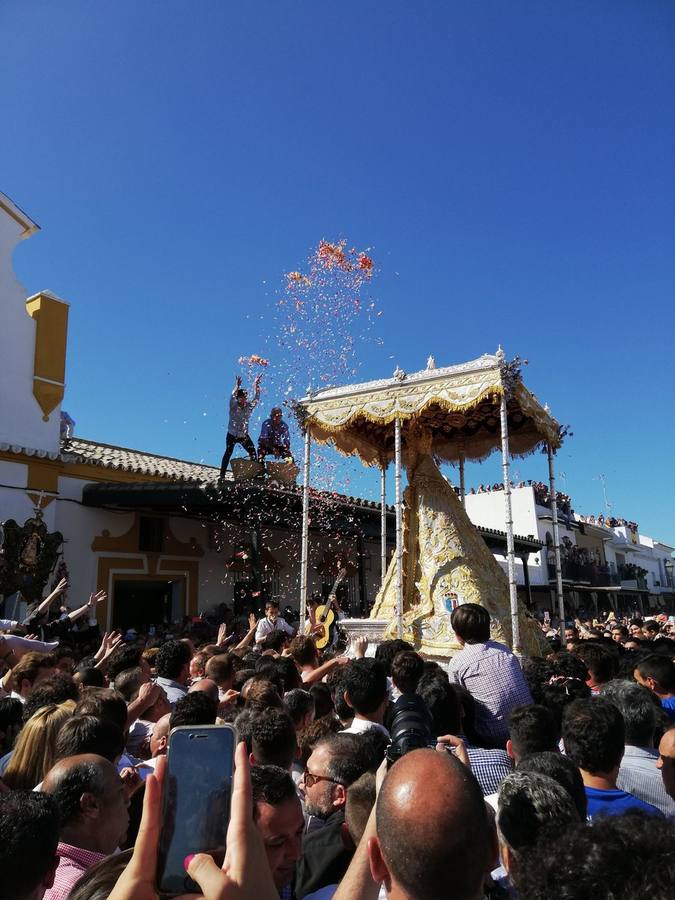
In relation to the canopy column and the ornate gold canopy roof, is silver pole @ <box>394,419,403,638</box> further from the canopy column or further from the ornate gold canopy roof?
the canopy column

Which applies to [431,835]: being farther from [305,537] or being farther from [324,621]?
[305,537]

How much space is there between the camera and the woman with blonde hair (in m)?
2.63

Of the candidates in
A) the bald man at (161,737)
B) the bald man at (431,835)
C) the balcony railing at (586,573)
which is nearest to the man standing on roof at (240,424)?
the bald man at (161,737)

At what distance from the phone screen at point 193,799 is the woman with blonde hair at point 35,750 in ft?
6.01

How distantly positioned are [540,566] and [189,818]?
30.1m

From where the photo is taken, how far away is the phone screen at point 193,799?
42.9 inches

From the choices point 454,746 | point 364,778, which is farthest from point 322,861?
point 454,746

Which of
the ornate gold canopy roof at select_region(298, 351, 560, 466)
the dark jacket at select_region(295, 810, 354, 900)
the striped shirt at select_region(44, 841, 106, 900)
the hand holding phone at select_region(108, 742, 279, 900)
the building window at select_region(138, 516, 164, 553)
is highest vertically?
the ornate gold canopy roof at select_region(298, 351, 560, 466)

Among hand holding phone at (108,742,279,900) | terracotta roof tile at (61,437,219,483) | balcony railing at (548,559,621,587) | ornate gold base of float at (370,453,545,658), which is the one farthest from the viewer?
balcony railing at (548,559,621,587)

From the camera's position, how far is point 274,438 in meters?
13.6

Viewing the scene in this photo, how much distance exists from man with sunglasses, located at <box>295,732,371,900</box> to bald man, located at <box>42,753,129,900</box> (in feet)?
2.03

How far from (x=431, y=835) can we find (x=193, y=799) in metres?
0.48

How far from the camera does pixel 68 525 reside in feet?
41.7

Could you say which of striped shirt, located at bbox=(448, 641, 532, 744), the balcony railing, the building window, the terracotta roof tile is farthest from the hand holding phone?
the balcony railing
